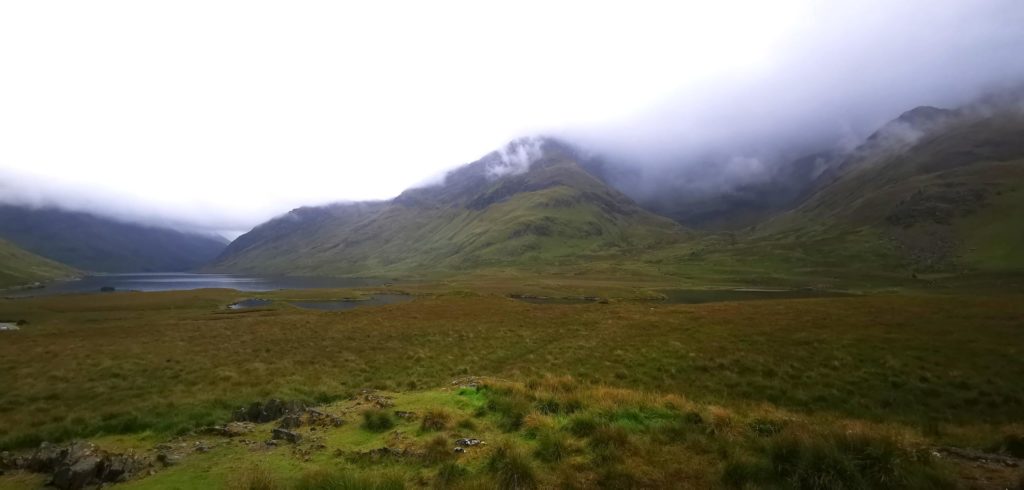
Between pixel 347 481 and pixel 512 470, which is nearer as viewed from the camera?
pixel 347 481

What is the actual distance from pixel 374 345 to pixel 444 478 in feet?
79.1

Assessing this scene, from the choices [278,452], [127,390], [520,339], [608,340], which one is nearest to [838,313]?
[608,340]

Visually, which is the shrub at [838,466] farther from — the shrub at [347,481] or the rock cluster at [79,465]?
the rock cluster at [79,465]

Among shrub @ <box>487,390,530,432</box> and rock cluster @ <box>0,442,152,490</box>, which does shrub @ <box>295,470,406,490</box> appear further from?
rock cluster @ <box>0,442,152,490</box>

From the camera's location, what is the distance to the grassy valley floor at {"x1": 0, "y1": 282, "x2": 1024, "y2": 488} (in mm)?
8273

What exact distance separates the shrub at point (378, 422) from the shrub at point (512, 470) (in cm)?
433

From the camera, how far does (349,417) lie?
13.3 metres

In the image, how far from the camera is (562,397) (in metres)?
13.1

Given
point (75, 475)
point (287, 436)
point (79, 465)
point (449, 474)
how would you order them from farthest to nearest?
point (287, 436)
point (79, 465)
point (75, 475)
point (449, 474)

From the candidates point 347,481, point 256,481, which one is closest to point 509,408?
point 347,481

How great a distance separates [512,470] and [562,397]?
516cm

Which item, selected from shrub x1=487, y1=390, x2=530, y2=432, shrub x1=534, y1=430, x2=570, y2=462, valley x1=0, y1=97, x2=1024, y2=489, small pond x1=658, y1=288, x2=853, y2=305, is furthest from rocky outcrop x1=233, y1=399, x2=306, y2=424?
small pond x1=658, y1=288, x2=853, y2=305

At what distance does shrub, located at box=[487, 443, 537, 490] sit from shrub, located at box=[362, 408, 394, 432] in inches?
170

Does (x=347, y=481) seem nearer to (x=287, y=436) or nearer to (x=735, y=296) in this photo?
(x=287, y=436)
